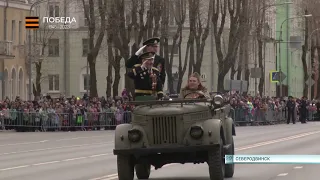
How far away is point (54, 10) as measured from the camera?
94062mm

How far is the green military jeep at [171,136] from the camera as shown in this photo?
54.2ft

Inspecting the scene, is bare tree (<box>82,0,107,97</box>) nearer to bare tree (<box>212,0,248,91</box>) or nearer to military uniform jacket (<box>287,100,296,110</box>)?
bare tree (<box>212,0,248,91</box>)

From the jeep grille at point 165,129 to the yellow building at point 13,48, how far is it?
1903 inches

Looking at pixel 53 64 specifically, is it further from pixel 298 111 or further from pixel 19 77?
pixel 298 111

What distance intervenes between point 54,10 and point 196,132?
258 feet

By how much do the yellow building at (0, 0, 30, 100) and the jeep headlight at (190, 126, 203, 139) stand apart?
4856 centimetres

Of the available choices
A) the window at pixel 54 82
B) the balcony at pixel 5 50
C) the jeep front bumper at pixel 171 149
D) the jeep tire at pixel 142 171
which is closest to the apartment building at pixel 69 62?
the window at pixel 54 82

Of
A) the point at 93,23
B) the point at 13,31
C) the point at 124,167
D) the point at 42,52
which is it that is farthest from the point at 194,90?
the point at 42,52

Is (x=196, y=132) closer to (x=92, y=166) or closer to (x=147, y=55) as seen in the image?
(x=147, y=55)

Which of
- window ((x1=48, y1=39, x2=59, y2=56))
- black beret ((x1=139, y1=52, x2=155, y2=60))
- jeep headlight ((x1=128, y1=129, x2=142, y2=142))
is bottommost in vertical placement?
jeep headlight ((x1=128, y1=129, x2=142, y2=142))

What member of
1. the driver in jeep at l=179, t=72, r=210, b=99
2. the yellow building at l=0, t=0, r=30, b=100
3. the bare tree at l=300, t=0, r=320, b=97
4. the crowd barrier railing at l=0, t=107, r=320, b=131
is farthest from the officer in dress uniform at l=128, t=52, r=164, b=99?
the bare tree at l=300, t=0, r=320, b=97

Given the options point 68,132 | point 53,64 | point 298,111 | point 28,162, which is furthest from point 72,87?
point 28,162

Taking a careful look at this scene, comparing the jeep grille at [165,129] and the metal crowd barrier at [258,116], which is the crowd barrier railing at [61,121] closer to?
the metal crowd barrier at [258,116]

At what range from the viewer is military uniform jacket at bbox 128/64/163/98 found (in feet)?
58.2
